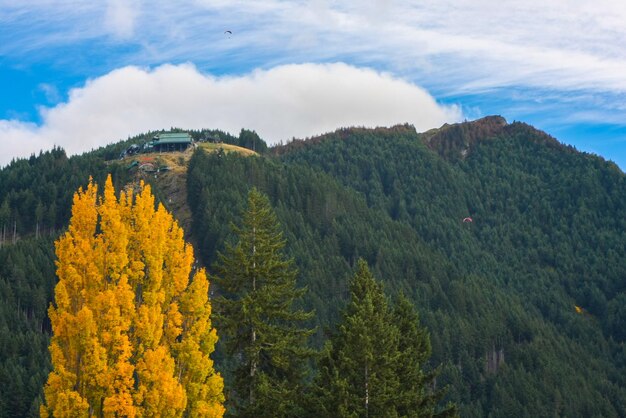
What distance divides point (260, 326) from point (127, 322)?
1123cm

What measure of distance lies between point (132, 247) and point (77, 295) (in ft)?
11.1

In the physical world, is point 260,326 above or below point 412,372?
above

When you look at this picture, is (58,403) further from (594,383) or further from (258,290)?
(594,383)

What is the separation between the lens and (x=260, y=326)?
39.6 meters

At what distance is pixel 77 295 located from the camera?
101 feet

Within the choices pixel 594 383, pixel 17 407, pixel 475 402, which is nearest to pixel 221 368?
pixel 17 407

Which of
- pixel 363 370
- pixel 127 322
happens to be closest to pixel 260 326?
pixel 363 370

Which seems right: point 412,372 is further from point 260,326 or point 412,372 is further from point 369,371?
point 260,326

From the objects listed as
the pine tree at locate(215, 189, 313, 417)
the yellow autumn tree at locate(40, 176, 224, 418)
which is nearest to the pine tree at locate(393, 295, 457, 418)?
the pine tree at locate(215, 189, 313, 417)

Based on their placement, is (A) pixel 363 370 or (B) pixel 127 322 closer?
(B) pixel 127 322

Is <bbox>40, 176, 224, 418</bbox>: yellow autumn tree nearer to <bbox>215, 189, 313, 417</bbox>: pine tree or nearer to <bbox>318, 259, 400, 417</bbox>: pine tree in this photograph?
<bbox>215, 189, 313, 417</bbox>: pine tree

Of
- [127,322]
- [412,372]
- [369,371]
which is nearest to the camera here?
[127,322]

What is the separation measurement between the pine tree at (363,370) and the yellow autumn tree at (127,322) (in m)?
7.36

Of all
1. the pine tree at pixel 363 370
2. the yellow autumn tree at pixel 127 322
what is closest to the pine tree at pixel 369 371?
the pine tree at pixel 363 370
